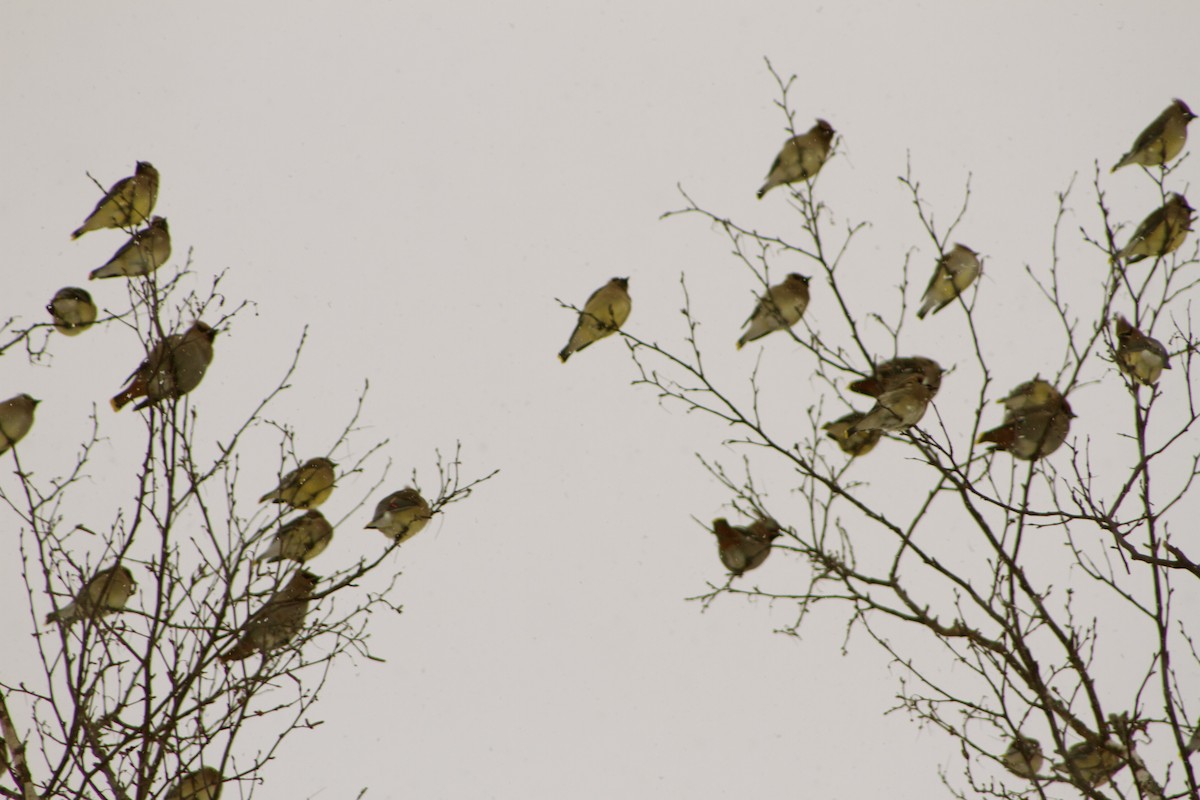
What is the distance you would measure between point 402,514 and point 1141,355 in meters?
3.22

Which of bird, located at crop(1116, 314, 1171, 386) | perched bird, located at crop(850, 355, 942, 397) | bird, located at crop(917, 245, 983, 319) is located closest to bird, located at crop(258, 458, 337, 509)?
perched bird, located at crop(850, 355, 942, 397)

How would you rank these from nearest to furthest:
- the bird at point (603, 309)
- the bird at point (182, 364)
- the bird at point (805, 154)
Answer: the bird at point (182, 364) → the bird at point (805, 154) → the bird at point (603, 309)

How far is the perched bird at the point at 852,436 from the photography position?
4.55m

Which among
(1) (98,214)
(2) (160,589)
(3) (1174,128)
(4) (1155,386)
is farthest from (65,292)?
(3) (1174,128)

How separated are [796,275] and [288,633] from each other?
3081mm

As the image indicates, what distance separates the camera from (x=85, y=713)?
3566mm

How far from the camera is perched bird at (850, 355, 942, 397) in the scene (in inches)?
160

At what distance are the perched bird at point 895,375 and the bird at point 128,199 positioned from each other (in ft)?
11.7

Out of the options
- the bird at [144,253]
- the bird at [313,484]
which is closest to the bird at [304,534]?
the bird at [313,484]

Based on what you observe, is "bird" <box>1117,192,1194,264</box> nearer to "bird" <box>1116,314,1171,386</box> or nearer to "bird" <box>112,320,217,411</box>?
"bird" <box>1116,314,1171,386</box>

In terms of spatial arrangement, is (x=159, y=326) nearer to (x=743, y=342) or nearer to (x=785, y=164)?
(x=743, y=342)

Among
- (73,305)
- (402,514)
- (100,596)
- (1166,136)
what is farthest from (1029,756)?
(73,305)

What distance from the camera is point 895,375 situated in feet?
13.5

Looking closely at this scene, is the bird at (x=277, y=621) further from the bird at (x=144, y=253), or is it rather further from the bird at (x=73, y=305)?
the bird at (x=73, y=305)
